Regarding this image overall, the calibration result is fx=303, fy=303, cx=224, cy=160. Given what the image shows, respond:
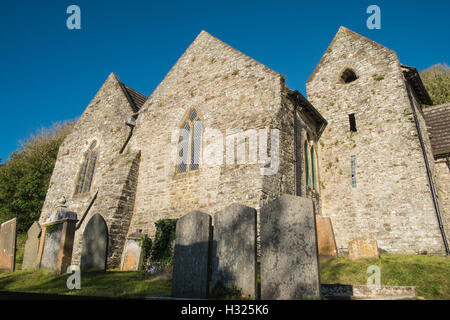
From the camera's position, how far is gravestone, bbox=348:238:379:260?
31.2 feet

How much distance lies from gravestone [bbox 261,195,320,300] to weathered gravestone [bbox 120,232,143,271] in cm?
631

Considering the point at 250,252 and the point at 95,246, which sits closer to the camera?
the point at 250,252

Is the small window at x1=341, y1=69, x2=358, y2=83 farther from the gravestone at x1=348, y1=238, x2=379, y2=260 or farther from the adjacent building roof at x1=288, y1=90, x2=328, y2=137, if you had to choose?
the gravestone at x1=348, y1=238, x2=379, y2=260

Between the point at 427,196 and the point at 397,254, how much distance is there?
2.53 metres

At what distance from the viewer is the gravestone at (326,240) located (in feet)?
32.3

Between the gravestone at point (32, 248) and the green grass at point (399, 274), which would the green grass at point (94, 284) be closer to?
the gravestone at point (32, 248)

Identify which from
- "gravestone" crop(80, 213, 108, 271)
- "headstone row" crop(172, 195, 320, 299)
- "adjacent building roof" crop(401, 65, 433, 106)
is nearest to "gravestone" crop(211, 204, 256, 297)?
"headstone row" crop(172, 195, 320, 299)

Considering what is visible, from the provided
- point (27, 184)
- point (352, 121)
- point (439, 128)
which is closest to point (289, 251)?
Result: point (352, 121)

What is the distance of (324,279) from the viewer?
24.7ft

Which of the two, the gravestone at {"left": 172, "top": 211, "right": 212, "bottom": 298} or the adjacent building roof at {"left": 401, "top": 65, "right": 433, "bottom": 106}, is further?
the adjacent building roof at {"left": 401, "top": 65, "right": 433, "bottom": 106}

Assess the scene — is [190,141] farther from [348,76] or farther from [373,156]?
[348,76]

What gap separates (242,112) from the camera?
1095cm

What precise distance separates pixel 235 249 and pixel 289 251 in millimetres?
812
